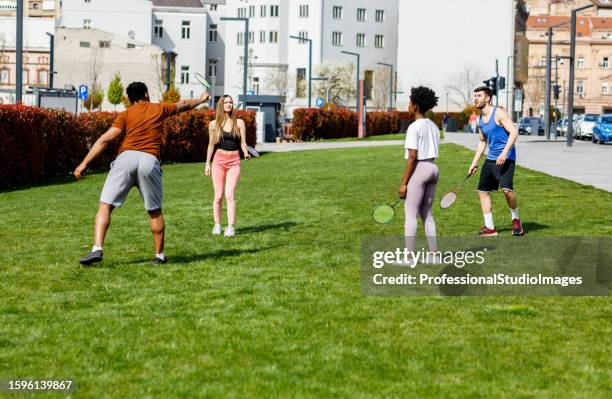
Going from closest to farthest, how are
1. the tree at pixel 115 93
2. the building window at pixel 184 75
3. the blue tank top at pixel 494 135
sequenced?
1. the blue tank top at pixel 494 135
2. the tree at pixel 115 93
3. the building window at pixel 184 75

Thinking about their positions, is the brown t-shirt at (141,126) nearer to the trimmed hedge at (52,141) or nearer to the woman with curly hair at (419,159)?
the woman with curly hair at (419,159)

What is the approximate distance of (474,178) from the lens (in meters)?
23.6

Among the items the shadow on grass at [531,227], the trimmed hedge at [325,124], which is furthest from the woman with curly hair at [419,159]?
the trimmed hedge at [325,124]

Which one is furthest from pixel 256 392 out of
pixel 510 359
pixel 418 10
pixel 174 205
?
pixel 418 10

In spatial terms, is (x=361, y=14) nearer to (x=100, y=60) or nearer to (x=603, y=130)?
(x=100, y=60)

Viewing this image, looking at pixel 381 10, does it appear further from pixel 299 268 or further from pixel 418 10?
pixel 299 268

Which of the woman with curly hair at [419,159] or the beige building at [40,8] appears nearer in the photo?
the woman with curly hair at [419,159]

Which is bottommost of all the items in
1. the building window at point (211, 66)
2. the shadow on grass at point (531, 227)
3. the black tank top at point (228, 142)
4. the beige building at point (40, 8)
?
the shadow on grass at point (531, 227)

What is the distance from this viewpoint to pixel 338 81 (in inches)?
4483

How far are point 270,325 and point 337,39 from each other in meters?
113

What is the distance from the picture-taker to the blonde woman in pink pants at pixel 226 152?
44.3 feet

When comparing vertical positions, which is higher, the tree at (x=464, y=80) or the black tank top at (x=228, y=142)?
the tree at (x=464, y=80)

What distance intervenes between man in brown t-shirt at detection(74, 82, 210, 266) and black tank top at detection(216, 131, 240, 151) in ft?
9.68

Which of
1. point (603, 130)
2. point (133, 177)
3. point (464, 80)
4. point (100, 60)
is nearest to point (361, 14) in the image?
point (464, 80)
